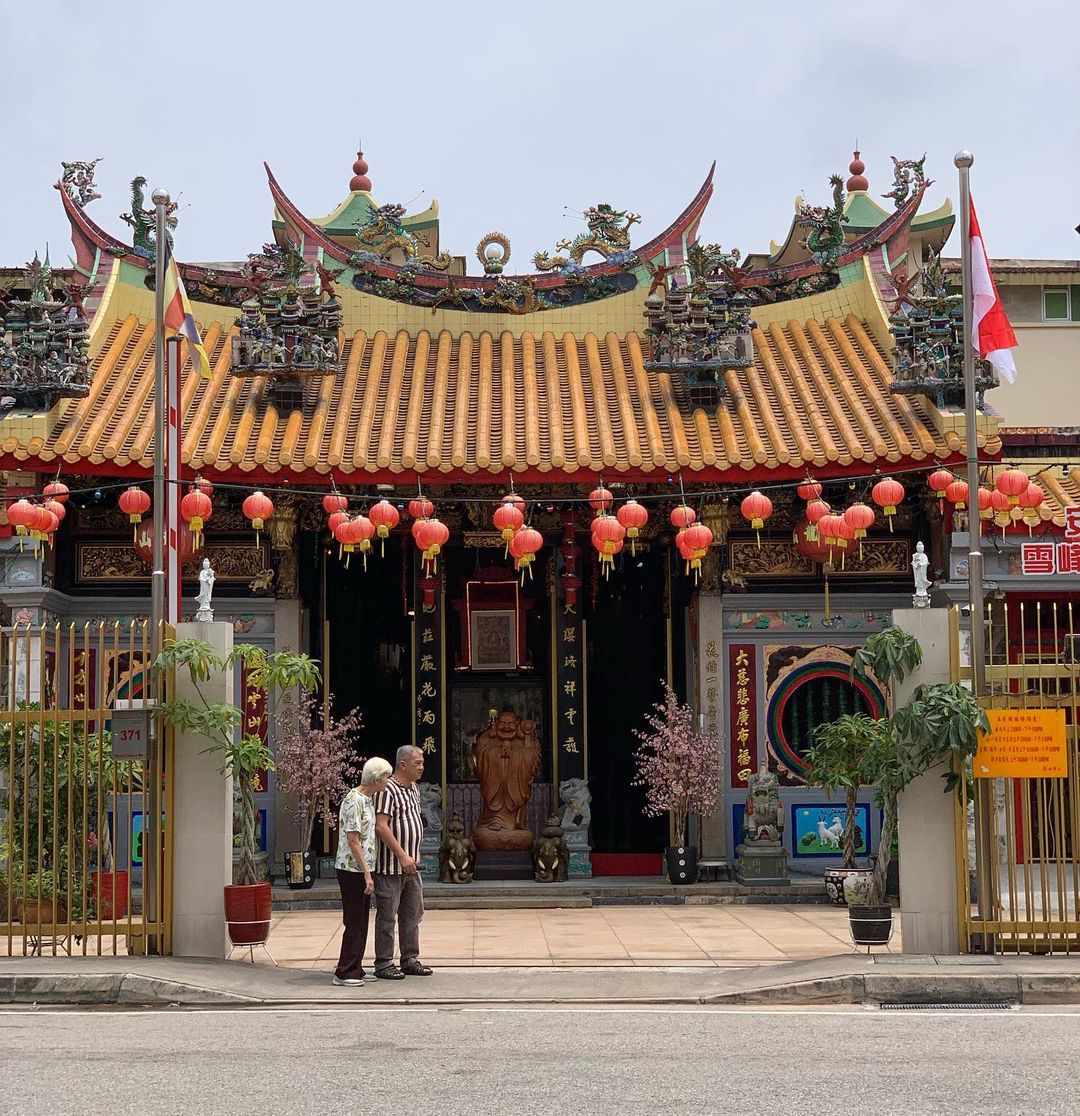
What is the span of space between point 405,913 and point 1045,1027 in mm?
4643

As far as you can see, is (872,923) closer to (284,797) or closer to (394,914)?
(394,914)

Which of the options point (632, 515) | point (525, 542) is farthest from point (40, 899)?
point (632, 515)

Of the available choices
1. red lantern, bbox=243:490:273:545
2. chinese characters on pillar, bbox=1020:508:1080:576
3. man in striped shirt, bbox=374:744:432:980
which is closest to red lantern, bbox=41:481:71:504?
red lantern, bbox=243:490:273:545

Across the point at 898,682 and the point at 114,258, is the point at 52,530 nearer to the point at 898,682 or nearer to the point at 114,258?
the point at 114,258

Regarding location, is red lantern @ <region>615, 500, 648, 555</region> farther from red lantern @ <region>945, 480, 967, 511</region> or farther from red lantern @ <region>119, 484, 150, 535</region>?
red lantern @ <region>119, 484, 150, 535</region>

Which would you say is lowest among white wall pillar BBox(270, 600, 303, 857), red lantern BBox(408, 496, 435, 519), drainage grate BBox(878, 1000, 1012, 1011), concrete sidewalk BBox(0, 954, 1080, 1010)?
drainage grate BBox(878, 1000, 1012, 1011)

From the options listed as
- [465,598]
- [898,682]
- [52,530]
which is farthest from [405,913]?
[465,598]

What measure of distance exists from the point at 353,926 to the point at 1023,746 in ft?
16.7

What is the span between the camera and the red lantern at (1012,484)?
16.8 m

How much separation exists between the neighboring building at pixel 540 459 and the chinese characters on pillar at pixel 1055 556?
104 cm

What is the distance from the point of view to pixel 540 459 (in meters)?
17.8

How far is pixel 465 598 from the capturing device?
20.1 meters

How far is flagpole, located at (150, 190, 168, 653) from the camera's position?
42.3 feet

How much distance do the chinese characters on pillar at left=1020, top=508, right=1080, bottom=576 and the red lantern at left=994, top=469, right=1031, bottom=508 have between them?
193 cm
